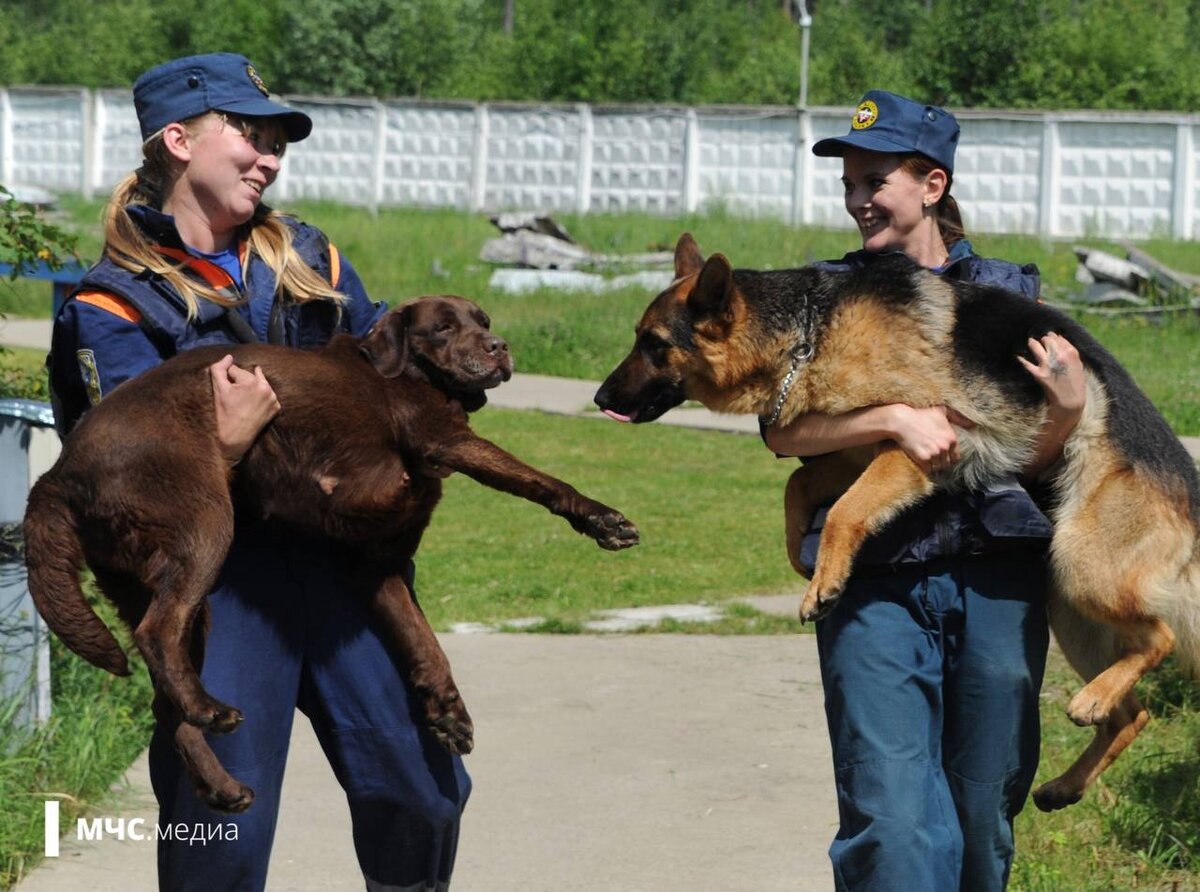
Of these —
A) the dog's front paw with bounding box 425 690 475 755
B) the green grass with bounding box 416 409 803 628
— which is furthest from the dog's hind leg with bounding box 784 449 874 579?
the green grass with bounding box 416 409 803 628

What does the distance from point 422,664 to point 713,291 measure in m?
1.18

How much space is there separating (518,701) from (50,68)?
38.9 meters

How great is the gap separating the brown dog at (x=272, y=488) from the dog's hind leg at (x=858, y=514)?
1.63 ft

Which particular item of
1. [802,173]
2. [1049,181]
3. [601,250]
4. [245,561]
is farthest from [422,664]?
[802,173]

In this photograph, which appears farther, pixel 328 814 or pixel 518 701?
pixel 518 701

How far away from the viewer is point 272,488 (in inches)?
137

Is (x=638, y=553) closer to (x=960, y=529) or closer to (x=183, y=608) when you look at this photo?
(x=960, y=529)

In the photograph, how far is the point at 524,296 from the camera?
1703 centimetres

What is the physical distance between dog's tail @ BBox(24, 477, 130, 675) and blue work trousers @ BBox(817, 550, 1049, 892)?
1.67 meters

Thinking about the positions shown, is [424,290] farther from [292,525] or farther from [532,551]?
[292,525]

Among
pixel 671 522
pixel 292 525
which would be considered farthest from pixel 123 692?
pixel 671 522

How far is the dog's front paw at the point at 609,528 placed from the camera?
3361mm

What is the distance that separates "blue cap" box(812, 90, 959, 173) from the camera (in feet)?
12.2

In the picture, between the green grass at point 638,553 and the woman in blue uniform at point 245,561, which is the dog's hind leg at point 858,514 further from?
the green grass at point 638,553
